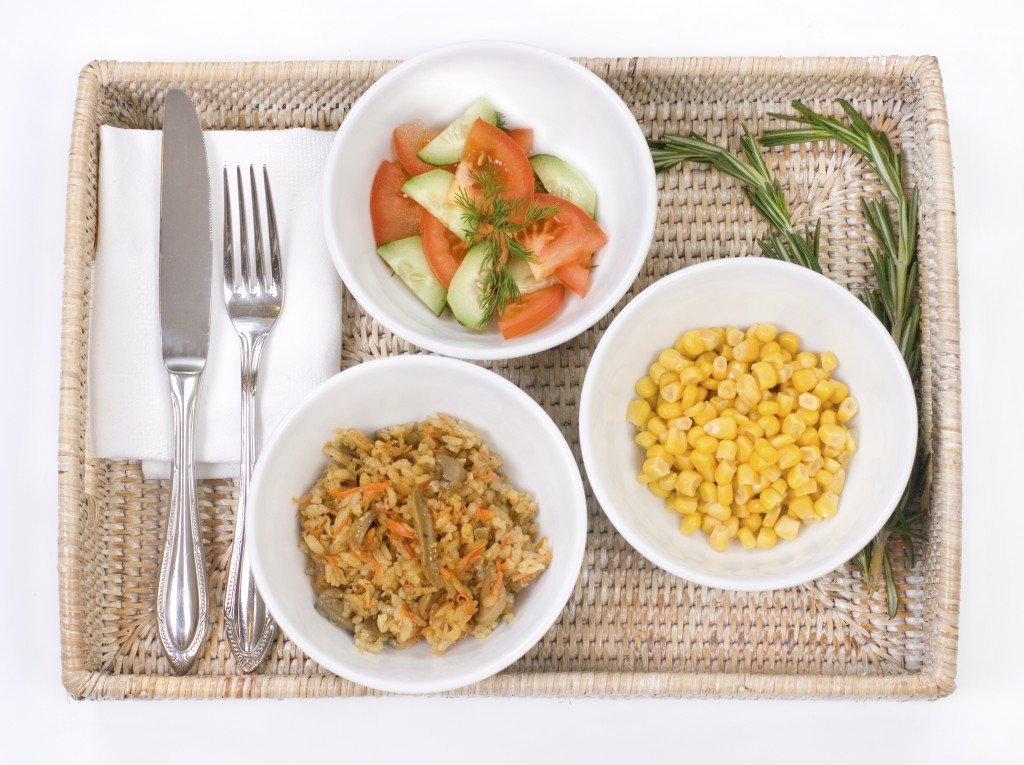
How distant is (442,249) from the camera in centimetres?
234

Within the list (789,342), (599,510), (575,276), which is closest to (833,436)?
(789,342)

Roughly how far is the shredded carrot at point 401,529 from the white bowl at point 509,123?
459mm

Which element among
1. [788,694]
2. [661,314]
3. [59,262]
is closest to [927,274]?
[661,314]

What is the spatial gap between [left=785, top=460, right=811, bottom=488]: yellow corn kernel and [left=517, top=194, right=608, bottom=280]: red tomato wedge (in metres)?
0.81

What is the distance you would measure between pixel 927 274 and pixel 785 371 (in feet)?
1.83

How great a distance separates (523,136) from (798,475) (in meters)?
1.23

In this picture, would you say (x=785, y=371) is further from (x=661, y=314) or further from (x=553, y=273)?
(x=553, y=273)

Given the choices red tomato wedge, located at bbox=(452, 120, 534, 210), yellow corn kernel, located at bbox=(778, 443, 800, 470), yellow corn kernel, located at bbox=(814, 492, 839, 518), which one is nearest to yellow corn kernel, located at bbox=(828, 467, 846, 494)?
yellow corn kernel, located at bbox=(814, 492, 839, 518)

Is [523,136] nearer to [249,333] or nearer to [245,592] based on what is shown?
[249,333]

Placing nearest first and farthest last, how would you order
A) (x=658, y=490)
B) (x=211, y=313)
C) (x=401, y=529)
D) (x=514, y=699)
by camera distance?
(x=401, y=529) < (x=658, y=490) < (x=211, y=313) < (x=514, y=699)

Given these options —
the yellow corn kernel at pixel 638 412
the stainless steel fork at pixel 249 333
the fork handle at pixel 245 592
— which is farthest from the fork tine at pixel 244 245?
the yellow corn kernel at pixel 638 412

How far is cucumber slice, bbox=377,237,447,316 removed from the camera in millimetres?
2387

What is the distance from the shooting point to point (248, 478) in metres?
2.44

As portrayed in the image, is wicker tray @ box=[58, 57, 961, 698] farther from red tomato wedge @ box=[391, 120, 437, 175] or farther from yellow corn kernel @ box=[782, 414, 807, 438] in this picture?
yellow corn kernel @ box=[782, 414, 807, 438]
